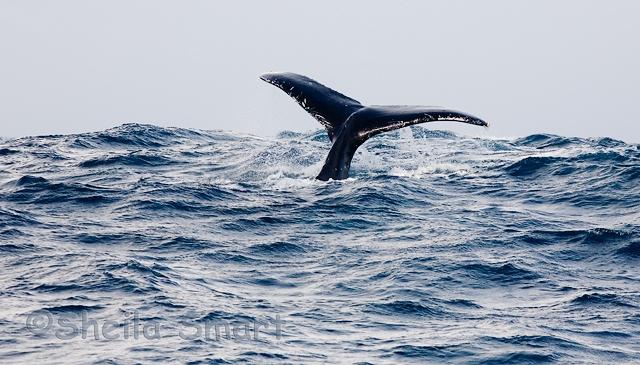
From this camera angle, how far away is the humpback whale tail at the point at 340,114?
1327 cm

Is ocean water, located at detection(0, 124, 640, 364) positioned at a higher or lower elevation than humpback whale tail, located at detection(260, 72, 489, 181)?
lower

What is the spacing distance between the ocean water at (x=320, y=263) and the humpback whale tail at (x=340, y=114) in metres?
0.89

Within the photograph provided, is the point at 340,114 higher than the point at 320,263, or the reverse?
the point at 340,114

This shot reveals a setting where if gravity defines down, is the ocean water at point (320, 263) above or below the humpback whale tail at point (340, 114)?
below

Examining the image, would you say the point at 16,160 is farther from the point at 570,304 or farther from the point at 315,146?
the point at 570,304

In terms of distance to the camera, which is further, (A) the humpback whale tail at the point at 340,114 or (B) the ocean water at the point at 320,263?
(A) the humpback whale tail at the point at 340,114

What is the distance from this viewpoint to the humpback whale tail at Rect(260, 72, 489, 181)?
43.5 ft

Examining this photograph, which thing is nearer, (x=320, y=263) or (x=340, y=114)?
(x=320, y=263)

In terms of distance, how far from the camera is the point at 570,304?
9125 millimetres

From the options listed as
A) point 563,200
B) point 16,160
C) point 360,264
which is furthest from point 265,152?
point 360,264

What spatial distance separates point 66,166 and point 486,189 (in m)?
11.2

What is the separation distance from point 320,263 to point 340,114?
4.31 m

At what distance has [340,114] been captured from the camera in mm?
13984

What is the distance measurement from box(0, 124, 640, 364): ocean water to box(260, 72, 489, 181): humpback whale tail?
0.89 metres
